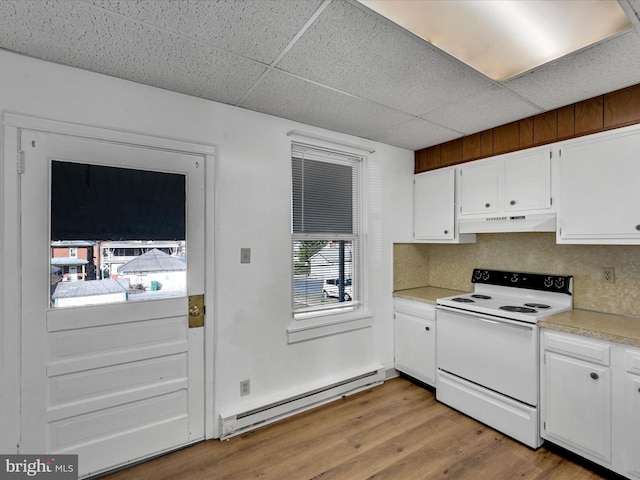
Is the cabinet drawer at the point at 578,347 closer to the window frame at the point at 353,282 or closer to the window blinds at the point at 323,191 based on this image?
the window frame at the point at 353,282

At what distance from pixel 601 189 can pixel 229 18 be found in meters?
2.54

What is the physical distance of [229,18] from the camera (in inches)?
58.4

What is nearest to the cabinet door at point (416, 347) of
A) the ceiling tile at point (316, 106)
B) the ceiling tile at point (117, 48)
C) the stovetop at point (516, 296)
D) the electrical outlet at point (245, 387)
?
the stovetop at point (516, 296)

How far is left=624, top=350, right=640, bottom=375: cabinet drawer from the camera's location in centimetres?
184

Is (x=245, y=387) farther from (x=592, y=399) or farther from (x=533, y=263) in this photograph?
(x=533, y=263)

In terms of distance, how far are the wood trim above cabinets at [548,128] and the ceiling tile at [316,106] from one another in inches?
32.1

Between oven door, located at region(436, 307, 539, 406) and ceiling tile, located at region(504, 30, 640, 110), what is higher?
ceiling tile, located at region(504, 30, 640, 110)

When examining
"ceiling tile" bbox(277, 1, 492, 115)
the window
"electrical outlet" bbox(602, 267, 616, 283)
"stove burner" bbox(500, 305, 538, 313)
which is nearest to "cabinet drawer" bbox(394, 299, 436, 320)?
the window

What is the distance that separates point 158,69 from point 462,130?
2.49m

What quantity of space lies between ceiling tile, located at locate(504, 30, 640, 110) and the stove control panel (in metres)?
1.37

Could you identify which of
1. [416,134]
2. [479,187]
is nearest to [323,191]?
[416,134]

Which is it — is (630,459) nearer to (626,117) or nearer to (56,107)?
(626,117)

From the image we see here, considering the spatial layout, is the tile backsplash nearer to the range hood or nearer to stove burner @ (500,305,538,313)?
the range hood

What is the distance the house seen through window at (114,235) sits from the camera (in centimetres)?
188
